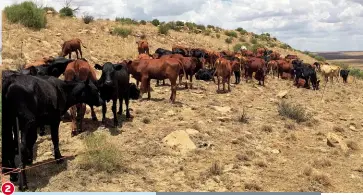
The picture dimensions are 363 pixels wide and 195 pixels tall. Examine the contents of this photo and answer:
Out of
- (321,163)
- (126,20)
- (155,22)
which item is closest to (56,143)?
(321,163)

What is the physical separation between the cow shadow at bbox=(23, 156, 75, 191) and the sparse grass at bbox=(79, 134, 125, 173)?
0.44 m

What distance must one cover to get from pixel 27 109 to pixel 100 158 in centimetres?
200

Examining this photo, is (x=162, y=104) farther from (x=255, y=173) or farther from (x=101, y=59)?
(x=101, y=59)

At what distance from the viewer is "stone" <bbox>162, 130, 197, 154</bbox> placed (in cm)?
1006

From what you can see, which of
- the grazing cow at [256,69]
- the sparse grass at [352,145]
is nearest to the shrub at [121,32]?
the grazing cow at [256,69]

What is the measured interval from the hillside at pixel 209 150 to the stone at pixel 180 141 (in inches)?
1.5

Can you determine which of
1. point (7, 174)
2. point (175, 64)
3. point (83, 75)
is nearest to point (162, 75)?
point (175, 64)

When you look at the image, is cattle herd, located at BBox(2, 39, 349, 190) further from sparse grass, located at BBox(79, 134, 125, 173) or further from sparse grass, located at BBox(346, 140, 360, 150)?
sparse grass, located at BBox(346, 140, 360, 150)

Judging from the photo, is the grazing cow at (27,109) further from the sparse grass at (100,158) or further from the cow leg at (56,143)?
the sparse grass at (100,158)

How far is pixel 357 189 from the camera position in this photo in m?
9.09

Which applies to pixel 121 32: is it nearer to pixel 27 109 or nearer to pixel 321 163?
pixel 321 163

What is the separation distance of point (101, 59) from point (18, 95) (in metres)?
14.6

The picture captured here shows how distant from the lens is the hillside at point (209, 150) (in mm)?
8398

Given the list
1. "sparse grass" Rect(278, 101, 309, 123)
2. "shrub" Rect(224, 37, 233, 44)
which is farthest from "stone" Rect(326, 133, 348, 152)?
"shrub" Rect(224, 37, 233, 44)
